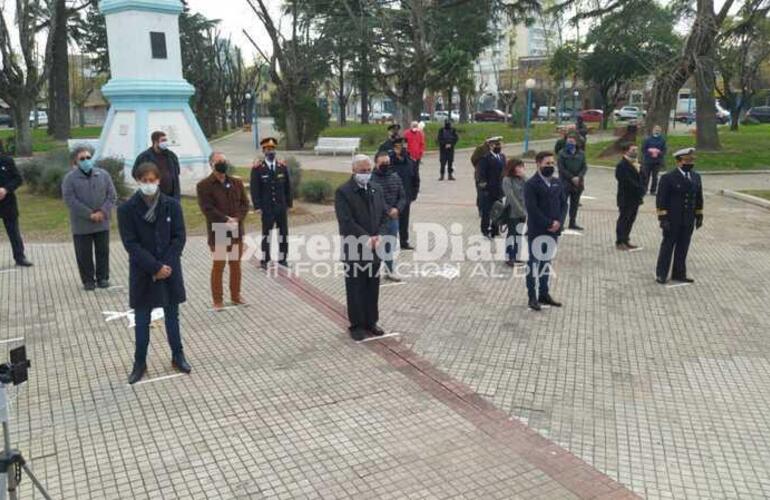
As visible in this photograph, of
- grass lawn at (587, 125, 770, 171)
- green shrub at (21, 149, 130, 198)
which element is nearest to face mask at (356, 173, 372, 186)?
green shrub at (21, 149, 130, 198)

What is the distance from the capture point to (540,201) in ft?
24.6

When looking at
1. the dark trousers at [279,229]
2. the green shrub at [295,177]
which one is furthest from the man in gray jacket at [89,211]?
the green shrub at [295,177]

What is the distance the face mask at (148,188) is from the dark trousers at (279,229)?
11.7 feet

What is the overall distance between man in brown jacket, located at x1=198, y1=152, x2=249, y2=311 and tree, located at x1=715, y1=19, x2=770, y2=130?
2107 cm

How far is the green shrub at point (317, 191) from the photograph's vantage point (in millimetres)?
15211

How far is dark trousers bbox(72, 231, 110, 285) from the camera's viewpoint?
824cm

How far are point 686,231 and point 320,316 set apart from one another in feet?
15.0

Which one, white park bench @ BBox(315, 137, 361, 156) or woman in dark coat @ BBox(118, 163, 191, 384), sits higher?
white park bench @ BBox(315, 137, 361, 156)

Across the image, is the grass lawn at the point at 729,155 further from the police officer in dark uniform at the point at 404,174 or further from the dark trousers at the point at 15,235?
the dark trousers at the point at 15,235

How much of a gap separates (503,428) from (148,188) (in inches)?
127

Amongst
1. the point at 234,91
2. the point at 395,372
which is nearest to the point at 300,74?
the point at 234,91

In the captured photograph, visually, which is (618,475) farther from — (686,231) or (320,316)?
(686,231)

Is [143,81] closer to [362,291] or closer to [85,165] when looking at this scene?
[85,165]

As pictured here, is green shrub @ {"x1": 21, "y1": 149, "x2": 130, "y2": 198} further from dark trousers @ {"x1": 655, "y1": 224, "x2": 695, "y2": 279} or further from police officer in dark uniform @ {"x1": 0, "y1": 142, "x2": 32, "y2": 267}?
dark trousers @ {"x1": 655, "y1": 224, "x2": 695, "y2": 279}
